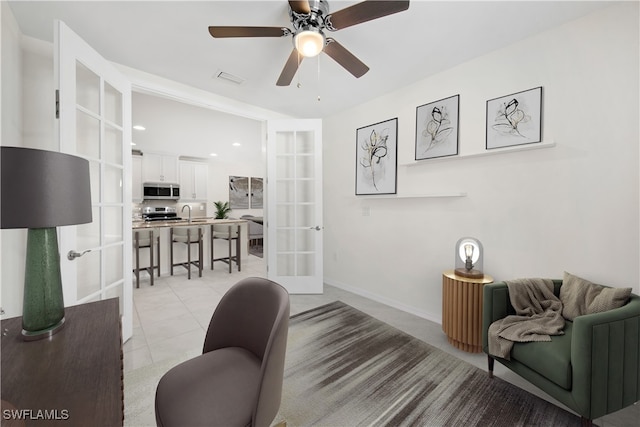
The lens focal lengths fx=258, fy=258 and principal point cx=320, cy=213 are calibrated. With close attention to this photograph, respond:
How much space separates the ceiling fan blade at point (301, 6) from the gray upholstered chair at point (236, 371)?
5.13 feet

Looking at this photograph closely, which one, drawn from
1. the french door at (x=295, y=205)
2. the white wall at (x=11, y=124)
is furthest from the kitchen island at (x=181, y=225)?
the white wall at (x=11, y=124)

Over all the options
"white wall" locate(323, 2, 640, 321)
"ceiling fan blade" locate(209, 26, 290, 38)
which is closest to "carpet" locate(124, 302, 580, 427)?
"white wall" locate(323, 2, 640, 321)

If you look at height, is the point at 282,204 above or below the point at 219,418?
above

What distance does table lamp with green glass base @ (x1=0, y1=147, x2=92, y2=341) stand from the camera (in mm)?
849

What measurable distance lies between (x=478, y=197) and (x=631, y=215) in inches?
35.9

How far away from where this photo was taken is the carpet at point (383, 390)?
57.6 inches

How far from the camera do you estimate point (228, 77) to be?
2711 mm

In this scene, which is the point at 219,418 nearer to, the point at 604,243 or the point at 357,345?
→ the point at 357,345

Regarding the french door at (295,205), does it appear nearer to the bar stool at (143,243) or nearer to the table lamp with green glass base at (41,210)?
the bar stool at (143,243)

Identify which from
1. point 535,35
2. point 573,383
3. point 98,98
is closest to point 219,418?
point 573,383

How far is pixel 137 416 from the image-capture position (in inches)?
57.2

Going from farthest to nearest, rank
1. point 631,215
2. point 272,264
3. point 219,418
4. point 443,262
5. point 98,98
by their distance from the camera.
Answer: point 272,264
point 443,262
point 98,98
point 631,215
point 219,418

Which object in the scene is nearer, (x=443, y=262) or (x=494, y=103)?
(x=494, y=103)

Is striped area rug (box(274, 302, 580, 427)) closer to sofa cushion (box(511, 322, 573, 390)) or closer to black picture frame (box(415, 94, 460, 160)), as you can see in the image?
sofa cushion (box(511, 322, 573, 390))
